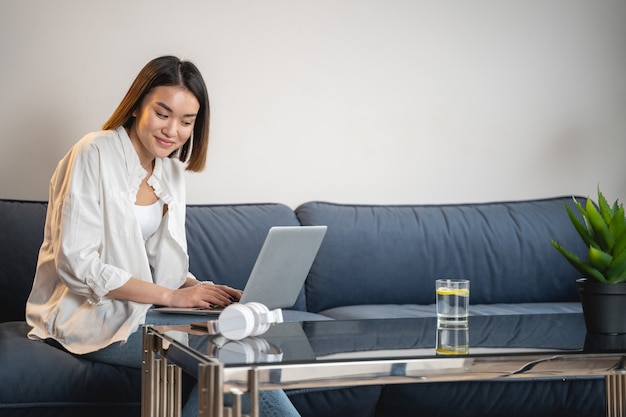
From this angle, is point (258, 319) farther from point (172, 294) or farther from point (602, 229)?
point (602, 229)

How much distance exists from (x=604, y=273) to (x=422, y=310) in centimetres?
102

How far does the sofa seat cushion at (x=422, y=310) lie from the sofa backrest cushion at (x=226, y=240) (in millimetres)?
193

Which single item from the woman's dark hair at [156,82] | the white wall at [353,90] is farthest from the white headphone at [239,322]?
the white wall at [353,90]

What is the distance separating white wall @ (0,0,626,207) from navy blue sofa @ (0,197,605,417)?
0.22m

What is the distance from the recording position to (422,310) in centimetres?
275

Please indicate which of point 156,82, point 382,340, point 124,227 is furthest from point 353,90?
point 382,340

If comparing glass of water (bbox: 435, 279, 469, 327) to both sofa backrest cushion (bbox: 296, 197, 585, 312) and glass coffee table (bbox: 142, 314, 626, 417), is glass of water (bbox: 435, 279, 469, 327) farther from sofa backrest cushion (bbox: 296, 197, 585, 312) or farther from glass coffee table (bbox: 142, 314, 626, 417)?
sofa backrest cushion (bbox: 296, 197, 585, 312)

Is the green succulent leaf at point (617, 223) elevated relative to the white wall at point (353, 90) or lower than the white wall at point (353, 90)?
lower

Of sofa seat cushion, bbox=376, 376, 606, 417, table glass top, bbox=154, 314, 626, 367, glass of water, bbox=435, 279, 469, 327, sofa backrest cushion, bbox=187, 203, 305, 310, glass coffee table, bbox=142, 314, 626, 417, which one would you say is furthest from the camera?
sofa backrest cushion, bbox=187, 203, 305, 310

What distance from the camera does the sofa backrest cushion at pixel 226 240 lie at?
2770 millimetres

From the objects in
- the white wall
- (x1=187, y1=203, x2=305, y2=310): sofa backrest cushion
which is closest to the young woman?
(x1=187, y1=203, x2=305, y2=310): sofa backrest cushion

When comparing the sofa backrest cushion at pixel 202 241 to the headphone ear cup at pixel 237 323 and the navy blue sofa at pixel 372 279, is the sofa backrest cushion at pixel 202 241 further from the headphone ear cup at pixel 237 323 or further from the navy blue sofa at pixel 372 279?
the headphone ear cup at pixel 237 323

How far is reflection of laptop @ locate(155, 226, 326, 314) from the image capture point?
1839mm

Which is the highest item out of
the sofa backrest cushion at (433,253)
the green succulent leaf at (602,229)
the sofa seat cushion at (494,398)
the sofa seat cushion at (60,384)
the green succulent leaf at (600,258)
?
the green succulent leaf at (602,229)
